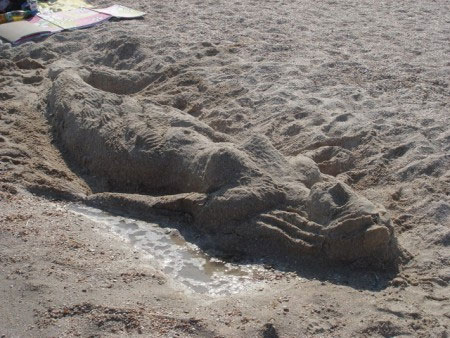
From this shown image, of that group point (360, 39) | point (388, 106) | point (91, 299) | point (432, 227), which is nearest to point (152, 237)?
point (91, 299)

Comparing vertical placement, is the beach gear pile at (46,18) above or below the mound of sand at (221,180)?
below

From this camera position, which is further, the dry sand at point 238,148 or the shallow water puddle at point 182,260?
the shallow water puddle at point 182,260

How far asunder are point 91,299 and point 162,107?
2096 mm

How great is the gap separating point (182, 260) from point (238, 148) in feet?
2.59

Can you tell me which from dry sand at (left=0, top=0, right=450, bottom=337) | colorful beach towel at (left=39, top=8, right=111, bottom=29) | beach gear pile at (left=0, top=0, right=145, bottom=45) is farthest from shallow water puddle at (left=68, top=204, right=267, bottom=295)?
colorful beach towel at (left=39, top=8, right=111, bottom=29)

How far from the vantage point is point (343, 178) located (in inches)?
185

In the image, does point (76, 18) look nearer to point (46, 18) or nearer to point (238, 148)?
point (46, 18)

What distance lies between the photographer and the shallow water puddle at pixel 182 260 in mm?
3834

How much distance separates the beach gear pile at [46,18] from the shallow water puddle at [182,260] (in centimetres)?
334

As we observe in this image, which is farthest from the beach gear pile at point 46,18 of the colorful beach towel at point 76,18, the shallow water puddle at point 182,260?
the shallow water puddle at point 182,260

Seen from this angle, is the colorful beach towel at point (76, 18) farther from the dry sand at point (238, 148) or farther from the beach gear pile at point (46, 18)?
the dry sand at point (238, 148)

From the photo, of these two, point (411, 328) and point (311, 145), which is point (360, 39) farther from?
point (411, 328)

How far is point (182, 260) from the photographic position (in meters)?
4.06

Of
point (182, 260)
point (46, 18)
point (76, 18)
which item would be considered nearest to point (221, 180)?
point (182, 260)
